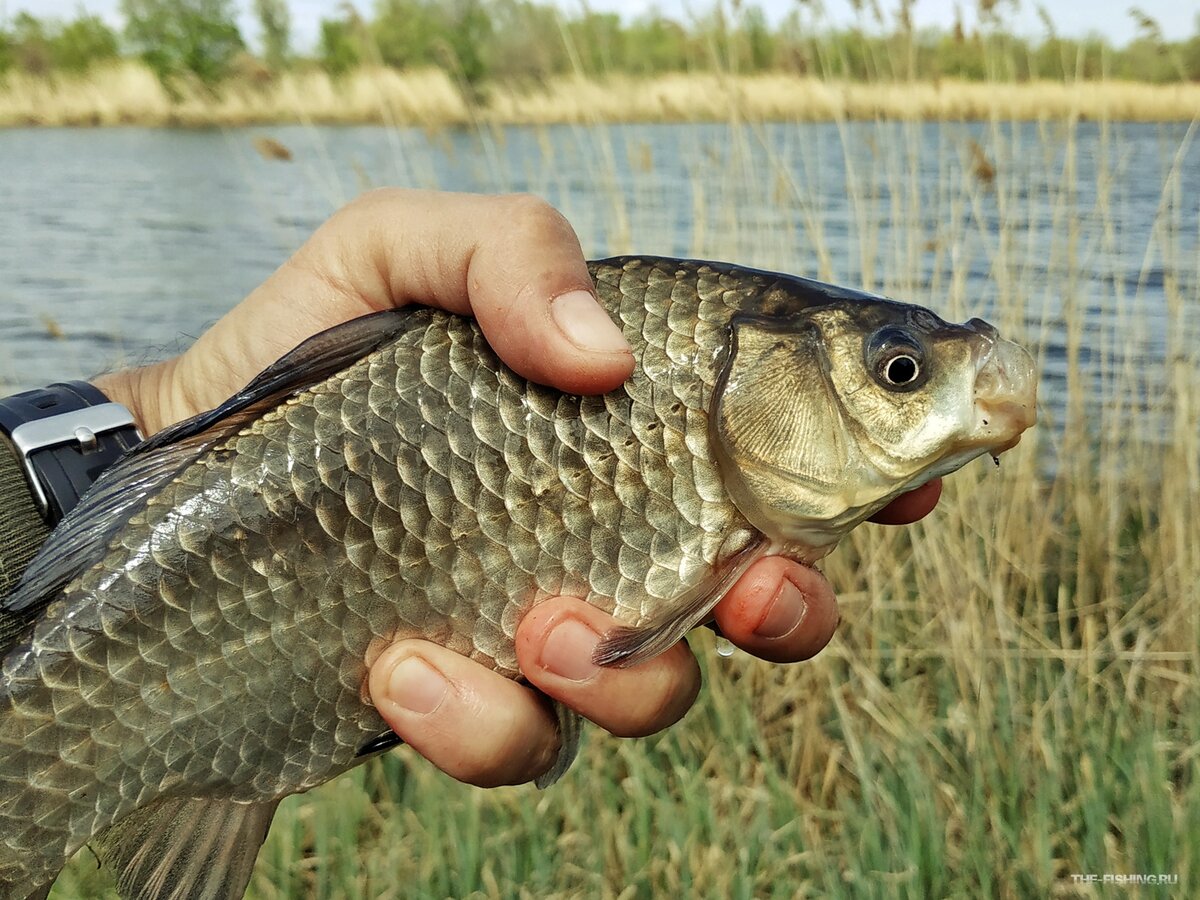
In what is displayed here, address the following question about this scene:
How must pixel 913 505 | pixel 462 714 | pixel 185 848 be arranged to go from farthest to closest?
pixel 913 505
pixel 462 714
pixel 185 848

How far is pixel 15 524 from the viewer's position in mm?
2322

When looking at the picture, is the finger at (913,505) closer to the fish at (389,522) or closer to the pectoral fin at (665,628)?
the fish at (389,522)

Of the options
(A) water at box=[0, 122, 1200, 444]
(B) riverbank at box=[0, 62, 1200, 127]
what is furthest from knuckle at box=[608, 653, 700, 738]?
(B) riverbank at box=[0, 62, 1200, 127]

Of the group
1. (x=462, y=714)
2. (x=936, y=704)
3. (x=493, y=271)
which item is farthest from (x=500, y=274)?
(x=936, y=704)

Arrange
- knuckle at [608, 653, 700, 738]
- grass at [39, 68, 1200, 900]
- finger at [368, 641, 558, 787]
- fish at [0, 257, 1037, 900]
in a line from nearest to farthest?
fish at [0, 257, 1037, 900] → finger at [368, 641, 558, 787] → knuckle at [608, 653, 700, 738] → grass at [39, 68, 1200, 900]

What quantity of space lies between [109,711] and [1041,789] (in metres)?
2.39

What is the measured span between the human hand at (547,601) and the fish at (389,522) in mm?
50

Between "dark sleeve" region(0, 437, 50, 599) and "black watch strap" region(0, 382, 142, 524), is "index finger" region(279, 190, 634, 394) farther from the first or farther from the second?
"dark sleeve" region(0, 437, 50, 599)

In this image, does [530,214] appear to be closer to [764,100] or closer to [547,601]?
[547,601]

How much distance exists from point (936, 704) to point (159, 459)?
288 cm

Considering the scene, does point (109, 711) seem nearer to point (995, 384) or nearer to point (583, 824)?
point (995, 384)

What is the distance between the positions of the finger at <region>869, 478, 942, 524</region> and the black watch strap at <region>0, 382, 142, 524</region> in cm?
165

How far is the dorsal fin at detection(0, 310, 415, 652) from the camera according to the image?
1.81 m

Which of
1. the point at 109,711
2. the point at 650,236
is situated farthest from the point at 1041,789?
the point at 650,236
